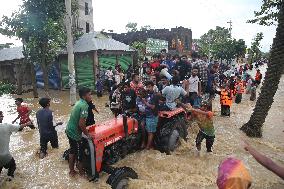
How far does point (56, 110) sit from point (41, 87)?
37.8ft

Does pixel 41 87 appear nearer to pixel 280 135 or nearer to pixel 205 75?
pixel 205 75

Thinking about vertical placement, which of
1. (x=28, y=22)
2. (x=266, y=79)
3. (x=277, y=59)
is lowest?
(x=266, y=79)

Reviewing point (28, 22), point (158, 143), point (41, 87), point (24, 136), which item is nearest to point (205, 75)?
point (158, 143)

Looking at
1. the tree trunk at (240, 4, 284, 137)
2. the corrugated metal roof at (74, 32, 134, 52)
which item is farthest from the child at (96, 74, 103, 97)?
the tree trunk at (240, 4, 284, 137)

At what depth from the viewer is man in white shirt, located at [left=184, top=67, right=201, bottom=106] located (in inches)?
428

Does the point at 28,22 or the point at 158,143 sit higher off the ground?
the point at 28,22

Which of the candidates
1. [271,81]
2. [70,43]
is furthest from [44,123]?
[70,43]

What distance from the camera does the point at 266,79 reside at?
37.7 ft

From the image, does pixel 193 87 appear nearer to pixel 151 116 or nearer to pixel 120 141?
pixel 151 116

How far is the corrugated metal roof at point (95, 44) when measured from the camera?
21.9 m

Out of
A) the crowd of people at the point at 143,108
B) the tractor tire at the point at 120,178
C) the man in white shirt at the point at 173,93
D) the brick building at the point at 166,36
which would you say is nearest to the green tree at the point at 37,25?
the crowd of people at the point at 143,108

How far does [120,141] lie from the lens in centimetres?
725

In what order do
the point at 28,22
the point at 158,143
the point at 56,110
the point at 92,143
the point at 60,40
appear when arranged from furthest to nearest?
1. the point at 60,40
2. the point at 28,22
3. the point at 56,110
4. the point at 158,143
5. the point at 92,143

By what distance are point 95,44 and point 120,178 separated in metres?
16.9
